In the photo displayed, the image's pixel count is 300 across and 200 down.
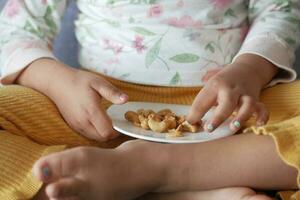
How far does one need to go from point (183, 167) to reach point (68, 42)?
542mm

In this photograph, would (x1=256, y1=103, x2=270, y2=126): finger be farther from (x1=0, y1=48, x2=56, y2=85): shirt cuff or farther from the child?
(x1=0, y1=48, x2=56, y2=85): shirt cuff

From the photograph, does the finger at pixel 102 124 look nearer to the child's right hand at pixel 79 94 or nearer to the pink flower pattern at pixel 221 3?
the child's right hand at pixel 79 94

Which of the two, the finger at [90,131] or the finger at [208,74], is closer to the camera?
the finger at [90,131]

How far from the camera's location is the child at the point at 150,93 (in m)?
0.66

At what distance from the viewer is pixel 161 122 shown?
729 mm

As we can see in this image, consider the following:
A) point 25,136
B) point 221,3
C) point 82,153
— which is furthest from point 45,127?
point 221,3

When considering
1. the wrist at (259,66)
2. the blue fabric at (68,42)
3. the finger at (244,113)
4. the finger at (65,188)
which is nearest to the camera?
the finger at (65,188)

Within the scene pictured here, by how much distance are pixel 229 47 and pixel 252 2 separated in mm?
97

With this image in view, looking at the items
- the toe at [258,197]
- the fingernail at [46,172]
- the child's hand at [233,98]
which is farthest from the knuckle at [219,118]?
the fingernail at [46,172]

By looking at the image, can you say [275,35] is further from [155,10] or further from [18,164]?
[18,164]

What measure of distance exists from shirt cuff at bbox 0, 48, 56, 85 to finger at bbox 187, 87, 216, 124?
27 centimetres

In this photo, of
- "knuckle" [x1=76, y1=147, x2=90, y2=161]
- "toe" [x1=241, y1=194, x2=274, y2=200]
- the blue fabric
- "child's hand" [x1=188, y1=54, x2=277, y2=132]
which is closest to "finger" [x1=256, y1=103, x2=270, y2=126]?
"child's hand" [x1=188, y1=54, x2=277, y2=132]

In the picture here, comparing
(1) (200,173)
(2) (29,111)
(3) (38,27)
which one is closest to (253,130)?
(1) (200,173)

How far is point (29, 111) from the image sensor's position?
30.1 inches
